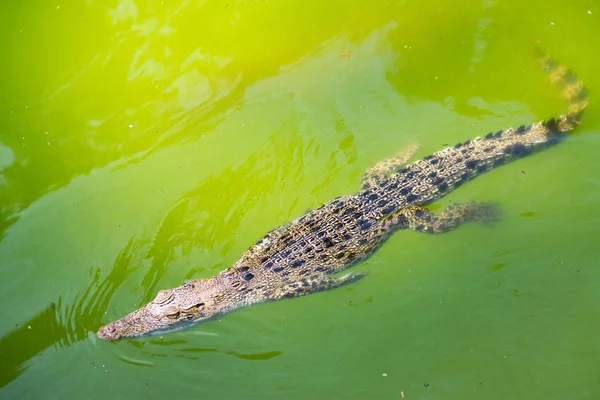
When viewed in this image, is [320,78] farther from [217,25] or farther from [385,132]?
[217,25]

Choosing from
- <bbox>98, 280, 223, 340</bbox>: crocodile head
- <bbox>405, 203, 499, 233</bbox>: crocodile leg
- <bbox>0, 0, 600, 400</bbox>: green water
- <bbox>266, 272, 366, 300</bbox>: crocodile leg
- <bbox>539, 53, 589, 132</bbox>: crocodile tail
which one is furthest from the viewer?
<bbox>539, 53, 589, 132</bbox>: crocodile tail

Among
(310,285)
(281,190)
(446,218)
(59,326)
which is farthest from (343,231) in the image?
(59,326)

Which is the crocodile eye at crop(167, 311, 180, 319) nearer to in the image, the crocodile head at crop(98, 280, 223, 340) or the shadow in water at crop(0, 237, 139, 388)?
the crocodile head at crop(98, 280, 223, 340)

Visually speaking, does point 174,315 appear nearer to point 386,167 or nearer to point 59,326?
point 59,326

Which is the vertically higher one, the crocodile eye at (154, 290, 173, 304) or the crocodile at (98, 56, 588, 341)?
A: the crocodile eye at (154, 290, 173, 304)

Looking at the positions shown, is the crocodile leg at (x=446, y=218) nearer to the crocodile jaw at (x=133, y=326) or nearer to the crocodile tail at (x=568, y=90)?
the crocodile tail at (x=568, y=90)

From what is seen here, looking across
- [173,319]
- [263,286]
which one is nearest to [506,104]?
[263,286]

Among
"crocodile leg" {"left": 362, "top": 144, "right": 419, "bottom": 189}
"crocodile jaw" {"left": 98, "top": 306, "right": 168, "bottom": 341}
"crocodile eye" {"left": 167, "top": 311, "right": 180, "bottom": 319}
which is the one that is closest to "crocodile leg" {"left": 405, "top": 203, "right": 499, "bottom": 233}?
"crocodile leg" {"left": 362, "top": 144, "right": 419, "bottom": 189}
